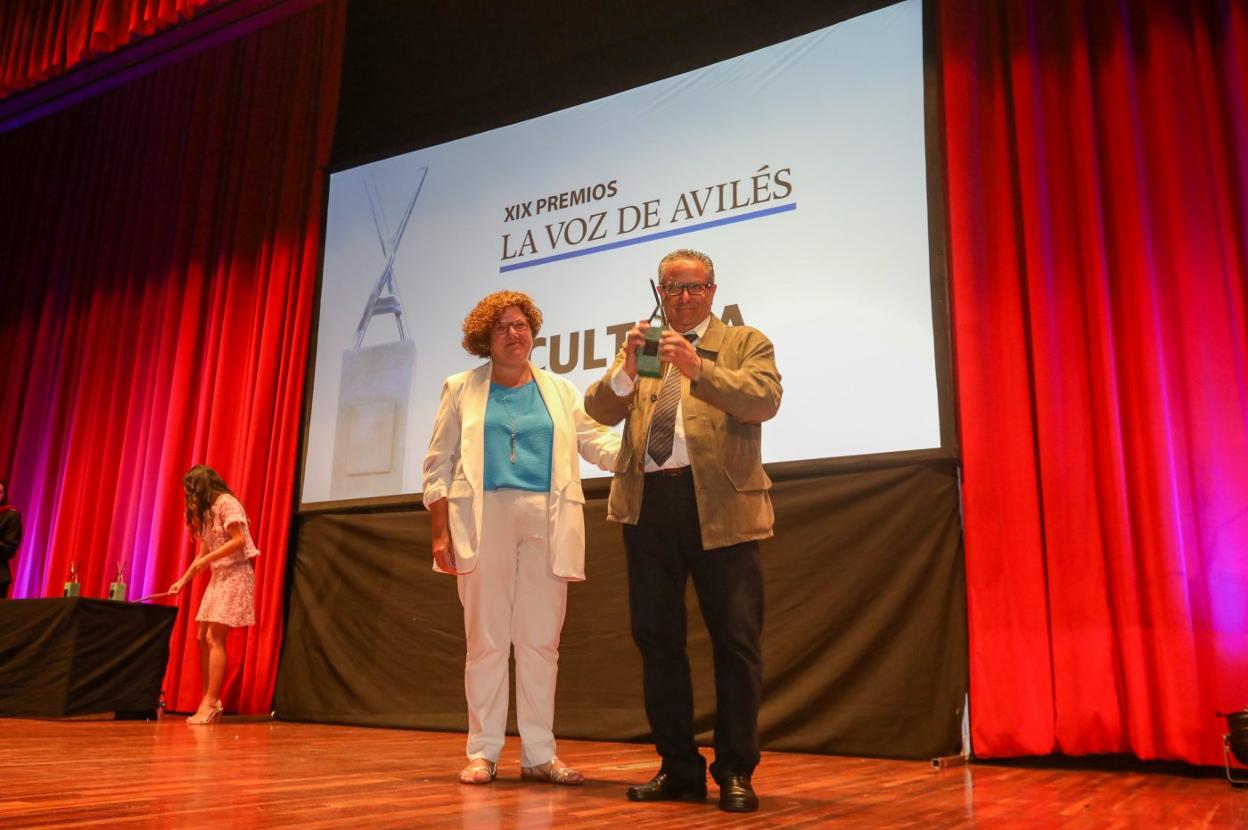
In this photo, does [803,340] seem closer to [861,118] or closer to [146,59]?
[861,118]

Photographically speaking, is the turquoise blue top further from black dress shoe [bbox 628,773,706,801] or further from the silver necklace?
black dress shoe [bbox 628,773,706,801]

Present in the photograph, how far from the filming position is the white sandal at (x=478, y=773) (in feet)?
8.07

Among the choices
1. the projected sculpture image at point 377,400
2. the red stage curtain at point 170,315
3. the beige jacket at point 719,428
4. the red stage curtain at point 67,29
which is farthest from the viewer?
the red stage curtain at point 170,315

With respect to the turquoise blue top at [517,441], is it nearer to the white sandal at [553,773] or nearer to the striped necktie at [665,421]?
the striped necktie at [665,421]

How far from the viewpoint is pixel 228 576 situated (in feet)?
15.7

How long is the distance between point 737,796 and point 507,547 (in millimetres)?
863

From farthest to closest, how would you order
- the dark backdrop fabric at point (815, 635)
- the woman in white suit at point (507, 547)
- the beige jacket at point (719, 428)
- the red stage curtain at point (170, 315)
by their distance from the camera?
the red stage curtain at point (170, 315), the dark backdrop fabric at point (815, 635), the woman in white suit at point (507, 547), the beige jacket at point (719, 428)

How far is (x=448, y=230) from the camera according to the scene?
5137mm

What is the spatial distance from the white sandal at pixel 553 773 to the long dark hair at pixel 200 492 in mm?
2848

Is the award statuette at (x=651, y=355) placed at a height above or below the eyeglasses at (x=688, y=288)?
below

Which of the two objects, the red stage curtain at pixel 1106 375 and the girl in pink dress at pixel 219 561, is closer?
the red stage curtain at pixel 1106 375

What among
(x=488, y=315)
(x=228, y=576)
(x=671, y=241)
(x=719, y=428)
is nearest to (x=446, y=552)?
(x=488, y=315)

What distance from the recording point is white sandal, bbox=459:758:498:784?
246 cm

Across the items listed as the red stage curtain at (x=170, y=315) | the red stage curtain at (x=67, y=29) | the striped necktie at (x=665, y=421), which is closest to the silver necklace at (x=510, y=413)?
the striped necktie at (x=665, y=421)
